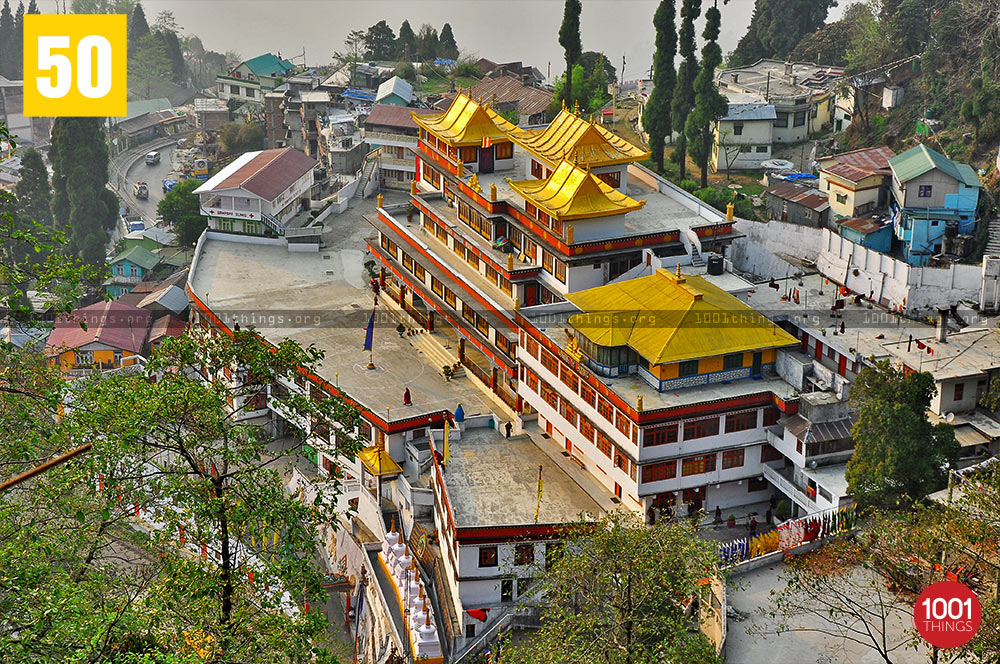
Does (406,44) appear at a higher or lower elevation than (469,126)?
higher

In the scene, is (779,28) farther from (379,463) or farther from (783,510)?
(379,463)

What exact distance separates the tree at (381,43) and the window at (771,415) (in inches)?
2348

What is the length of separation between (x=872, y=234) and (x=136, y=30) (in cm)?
8135

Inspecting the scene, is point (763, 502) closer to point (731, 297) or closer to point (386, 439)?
point (731, 297)

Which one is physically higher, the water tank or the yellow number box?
the yellow number box

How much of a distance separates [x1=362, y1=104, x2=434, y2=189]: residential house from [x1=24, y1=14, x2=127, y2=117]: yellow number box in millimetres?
12930

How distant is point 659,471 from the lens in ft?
118

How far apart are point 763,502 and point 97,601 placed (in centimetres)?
2298

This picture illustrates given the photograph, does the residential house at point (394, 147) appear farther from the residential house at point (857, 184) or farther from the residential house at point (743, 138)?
the residential house at point (857, 184)

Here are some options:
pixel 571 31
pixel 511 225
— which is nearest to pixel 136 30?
pixel 571 31

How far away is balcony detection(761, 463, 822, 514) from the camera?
35.3 meters

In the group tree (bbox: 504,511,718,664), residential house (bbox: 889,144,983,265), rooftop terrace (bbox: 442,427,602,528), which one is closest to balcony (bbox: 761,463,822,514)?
rooftop terrace (bbox: 442,427,602,528)

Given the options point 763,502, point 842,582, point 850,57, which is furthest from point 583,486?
point 850,57

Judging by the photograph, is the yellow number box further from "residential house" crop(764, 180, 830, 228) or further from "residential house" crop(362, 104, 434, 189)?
"residential house" crop(764, 180, 830, 228)
